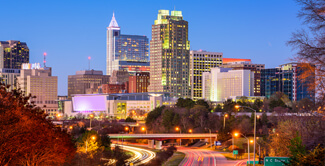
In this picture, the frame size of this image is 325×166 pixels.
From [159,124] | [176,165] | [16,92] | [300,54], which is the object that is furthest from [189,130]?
[300,54]

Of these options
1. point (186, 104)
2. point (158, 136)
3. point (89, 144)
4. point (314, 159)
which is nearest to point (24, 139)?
point (314, 159)

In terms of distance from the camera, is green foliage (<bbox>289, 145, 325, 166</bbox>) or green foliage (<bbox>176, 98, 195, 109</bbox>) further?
green foliage (<bbox>176, 98, 195, 109</bbox>)

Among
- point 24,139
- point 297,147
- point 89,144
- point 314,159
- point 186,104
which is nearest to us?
point 314,159

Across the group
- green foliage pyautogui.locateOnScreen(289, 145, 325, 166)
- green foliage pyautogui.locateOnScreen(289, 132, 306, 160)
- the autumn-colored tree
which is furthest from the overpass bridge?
green foliage pyautogui.locateOnScreen(289, 145, 325, 166)

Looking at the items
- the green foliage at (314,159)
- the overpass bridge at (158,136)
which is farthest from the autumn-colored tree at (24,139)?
the overpass bridge at (158,136)

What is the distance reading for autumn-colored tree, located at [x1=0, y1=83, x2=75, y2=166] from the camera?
141 feet

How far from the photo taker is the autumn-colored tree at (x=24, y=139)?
42969 mm

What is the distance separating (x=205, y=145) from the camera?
147875 mm

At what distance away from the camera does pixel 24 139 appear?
45.8m

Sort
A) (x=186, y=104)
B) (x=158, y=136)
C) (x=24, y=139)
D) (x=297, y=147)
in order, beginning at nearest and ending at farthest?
1. (x=297, y=147)
2. (x=24, y=139)
3. (x=158, y=136)
4. (x=186, y=104)

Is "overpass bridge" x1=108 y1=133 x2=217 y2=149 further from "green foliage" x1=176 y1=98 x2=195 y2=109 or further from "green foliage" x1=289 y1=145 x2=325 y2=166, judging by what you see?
"green foliage" x1=289 y1=145 x2=325 y2=166

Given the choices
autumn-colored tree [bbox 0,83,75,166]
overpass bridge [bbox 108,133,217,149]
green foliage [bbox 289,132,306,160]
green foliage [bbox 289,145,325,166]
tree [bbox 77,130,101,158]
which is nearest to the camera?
green foliage [bbox 289,145,325,166]

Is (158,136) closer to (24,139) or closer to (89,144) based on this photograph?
(89,144)

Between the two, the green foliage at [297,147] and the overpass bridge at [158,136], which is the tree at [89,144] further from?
the green foliage at [297,147]
